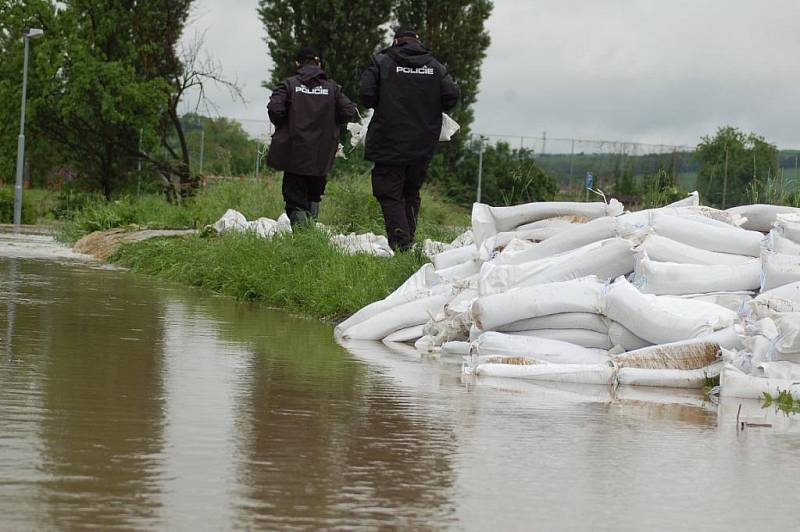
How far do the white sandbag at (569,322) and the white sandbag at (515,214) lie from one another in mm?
1683

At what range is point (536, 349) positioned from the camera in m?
6.66

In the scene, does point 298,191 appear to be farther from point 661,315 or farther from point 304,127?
point 661,315

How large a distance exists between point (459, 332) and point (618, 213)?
144cm

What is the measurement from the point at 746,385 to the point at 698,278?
130 centimetres

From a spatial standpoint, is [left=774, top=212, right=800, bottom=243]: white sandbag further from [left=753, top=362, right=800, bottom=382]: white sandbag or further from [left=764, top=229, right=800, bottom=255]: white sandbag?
[left=753, top=362, right=800, bottom=382]: white sandbag

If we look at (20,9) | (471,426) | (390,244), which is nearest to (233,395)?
(471,426)

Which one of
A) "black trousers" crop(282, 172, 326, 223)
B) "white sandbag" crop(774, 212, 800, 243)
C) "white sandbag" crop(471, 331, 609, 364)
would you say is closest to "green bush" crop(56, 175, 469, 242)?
"black trousers" crop(282, 172, 326, 223)

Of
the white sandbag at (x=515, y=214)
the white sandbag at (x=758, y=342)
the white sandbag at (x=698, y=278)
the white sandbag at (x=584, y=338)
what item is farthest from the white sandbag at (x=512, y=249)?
the white sandbag at (x=758, y=342)

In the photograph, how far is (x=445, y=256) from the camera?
28.5 ft

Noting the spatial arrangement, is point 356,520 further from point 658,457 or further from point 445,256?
point 445,256

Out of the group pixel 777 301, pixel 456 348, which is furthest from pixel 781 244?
pixel 456 348

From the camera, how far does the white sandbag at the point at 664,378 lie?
6105mm

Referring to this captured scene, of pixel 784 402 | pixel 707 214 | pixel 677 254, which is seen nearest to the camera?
pixel 784 402

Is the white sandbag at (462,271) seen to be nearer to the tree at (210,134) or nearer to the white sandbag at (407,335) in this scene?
the white sandbag at (407,335)
